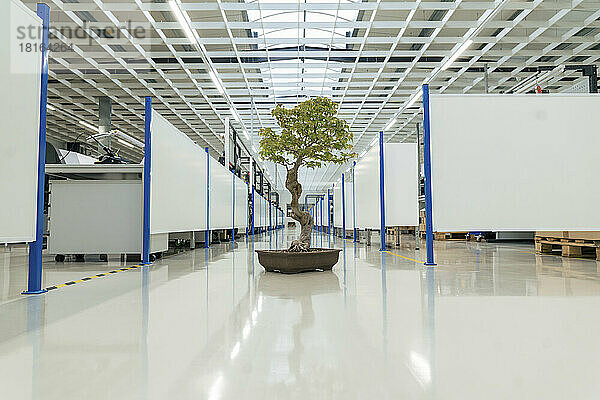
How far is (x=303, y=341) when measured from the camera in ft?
6.38

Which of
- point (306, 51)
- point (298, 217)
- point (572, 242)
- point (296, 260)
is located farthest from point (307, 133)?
point (306, 51)

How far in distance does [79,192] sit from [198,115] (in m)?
13.8

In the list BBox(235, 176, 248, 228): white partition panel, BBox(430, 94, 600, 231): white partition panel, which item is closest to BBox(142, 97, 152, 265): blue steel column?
BBox(430, 94, 600, 231): white partition panel

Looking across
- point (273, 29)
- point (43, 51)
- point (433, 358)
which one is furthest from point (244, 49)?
point (433, 358)

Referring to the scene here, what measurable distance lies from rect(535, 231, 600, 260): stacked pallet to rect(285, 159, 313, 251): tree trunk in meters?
3.84

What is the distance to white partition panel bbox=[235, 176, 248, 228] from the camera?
13520mm

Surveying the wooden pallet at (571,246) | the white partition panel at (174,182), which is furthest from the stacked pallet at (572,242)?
the white partition panel at (174,182)

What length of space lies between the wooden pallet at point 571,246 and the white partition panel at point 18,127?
6389 mm

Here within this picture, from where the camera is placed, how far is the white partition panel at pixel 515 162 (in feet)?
16.8

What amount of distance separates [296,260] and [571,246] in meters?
4.48

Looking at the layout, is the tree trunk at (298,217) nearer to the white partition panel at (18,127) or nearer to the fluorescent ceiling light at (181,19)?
the white partition panel at (18,127)

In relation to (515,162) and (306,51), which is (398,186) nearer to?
(515,162)

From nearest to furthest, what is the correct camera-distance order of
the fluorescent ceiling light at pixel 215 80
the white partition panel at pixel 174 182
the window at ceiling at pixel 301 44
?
1. the white partition panel at pixel 174 182
2. the window at ceiling at pixel 301 44
3. the fluorescent ceiling light at pixel 215 80

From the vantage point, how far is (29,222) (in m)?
3.27
